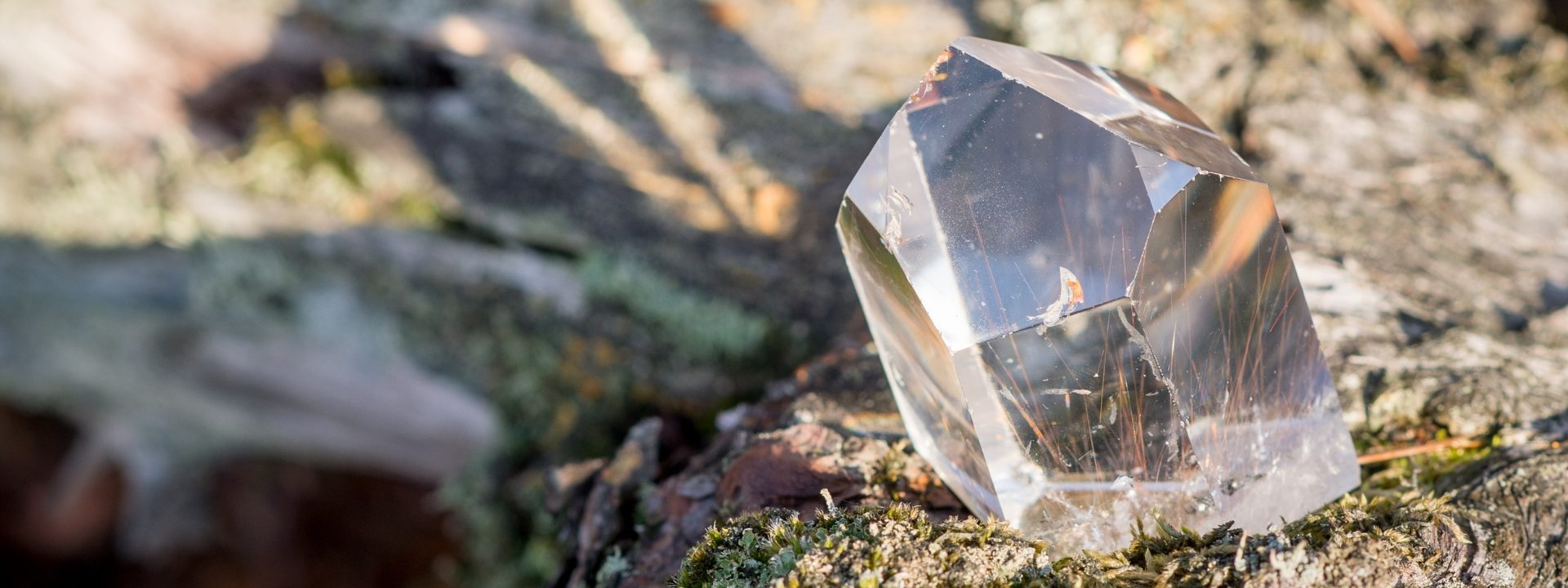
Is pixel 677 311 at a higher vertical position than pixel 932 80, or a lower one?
higher

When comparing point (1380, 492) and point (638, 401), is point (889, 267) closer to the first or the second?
point (1380, 492)

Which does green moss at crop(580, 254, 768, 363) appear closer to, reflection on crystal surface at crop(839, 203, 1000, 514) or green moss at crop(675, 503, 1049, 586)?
reflection on crystal surface at crop(839, 203, 1000, 514)

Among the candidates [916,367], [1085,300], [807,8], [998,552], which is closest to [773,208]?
[807,8]

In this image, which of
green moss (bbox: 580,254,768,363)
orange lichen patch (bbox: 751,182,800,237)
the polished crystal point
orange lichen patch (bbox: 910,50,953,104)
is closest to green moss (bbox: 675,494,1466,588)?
the polished crystal point

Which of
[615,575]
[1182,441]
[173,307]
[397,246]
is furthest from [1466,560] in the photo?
[173,307]

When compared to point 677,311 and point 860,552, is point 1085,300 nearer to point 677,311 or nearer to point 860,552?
point 860,552

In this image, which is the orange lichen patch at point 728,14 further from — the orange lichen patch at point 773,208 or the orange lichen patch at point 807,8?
the orange lichen patch at point 773,208

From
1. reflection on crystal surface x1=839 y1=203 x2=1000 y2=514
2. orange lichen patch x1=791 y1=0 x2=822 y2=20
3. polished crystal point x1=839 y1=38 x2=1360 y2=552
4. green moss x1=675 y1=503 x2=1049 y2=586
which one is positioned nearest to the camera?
green moss x1=675 y1=503 x2=1049 y2=586
